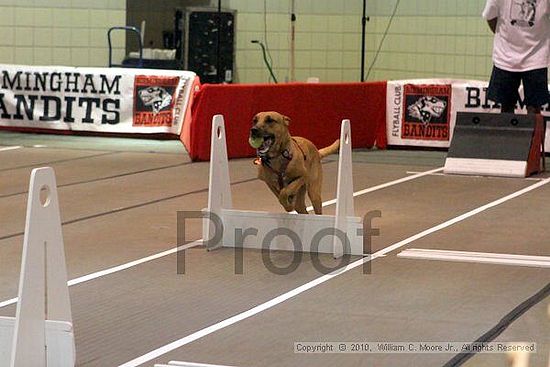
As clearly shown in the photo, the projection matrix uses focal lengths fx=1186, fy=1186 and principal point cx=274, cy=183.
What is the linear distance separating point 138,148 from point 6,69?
2.36m

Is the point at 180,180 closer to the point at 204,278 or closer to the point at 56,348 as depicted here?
the point at 204,278

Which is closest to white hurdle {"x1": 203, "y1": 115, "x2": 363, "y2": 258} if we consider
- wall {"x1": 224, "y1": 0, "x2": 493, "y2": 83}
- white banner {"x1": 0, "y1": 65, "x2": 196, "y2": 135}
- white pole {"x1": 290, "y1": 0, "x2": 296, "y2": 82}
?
white banner {"x1": 0, "y1": 65, "x2": 196, "y2": 135}

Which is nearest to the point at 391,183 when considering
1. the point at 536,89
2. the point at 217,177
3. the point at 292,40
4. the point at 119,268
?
the point at 536,89

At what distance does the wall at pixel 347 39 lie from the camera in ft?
60.2

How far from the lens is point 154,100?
561 inches

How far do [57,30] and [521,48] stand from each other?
871 cm

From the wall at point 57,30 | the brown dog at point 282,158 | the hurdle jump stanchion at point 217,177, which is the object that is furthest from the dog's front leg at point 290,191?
the wall at point 57,30

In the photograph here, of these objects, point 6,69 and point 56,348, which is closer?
point 56,348

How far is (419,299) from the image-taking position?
6.25m

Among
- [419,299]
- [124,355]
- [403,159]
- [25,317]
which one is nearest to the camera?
[25,317]

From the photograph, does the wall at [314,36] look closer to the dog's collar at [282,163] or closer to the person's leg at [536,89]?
the person's leg at [536,89]

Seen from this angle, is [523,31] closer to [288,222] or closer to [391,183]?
[391,183]

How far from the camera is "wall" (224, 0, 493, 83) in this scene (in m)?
18.3

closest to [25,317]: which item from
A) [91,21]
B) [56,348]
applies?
[56,348]
